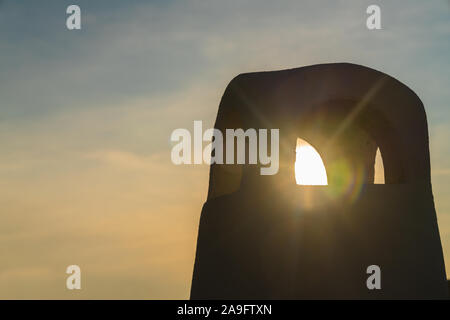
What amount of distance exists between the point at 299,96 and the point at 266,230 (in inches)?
109

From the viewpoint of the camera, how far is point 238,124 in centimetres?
1847

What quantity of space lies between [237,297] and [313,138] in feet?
16.5

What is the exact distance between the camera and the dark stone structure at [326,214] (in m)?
16.0

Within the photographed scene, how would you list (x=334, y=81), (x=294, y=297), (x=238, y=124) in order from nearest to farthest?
(x=294, y=297) → (x=334, y=81) → (x=238, y=124)

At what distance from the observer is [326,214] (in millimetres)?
16109

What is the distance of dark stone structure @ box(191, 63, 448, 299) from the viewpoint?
1596cm
